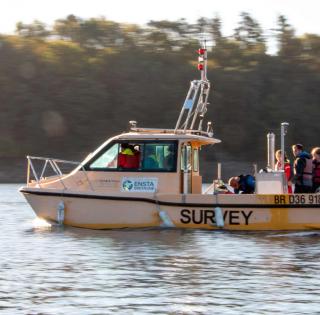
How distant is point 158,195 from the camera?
766 inches

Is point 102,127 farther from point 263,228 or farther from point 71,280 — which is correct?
point 71,280

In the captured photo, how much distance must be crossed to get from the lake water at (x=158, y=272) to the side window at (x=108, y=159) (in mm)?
1292

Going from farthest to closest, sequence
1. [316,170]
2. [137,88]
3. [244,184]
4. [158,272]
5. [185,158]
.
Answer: [137,88] < [244,184] < [185,158] < [316,170] < [158,272]

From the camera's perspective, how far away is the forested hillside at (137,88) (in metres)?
73.5

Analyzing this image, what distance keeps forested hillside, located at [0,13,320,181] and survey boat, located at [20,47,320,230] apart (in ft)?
159

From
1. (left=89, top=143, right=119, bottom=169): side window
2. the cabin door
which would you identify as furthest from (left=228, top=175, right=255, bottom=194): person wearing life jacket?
(left=89, top=143, right=119, bottom=169): side window

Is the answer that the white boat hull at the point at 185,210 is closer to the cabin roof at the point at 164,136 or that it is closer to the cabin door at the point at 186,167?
the cabin door at the point at 186,167

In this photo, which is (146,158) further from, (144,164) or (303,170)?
(303,170)

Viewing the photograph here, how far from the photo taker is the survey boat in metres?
19.3

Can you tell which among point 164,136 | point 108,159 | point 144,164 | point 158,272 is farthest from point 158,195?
point 158,272

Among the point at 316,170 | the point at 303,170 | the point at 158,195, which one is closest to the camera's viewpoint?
the point at 158,195

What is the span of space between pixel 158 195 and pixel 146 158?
90cm

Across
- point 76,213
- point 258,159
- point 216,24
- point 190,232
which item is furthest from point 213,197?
point 216,24

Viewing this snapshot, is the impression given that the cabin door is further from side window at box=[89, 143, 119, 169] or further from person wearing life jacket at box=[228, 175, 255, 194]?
side window at box=[89, 143, 119, 169]
